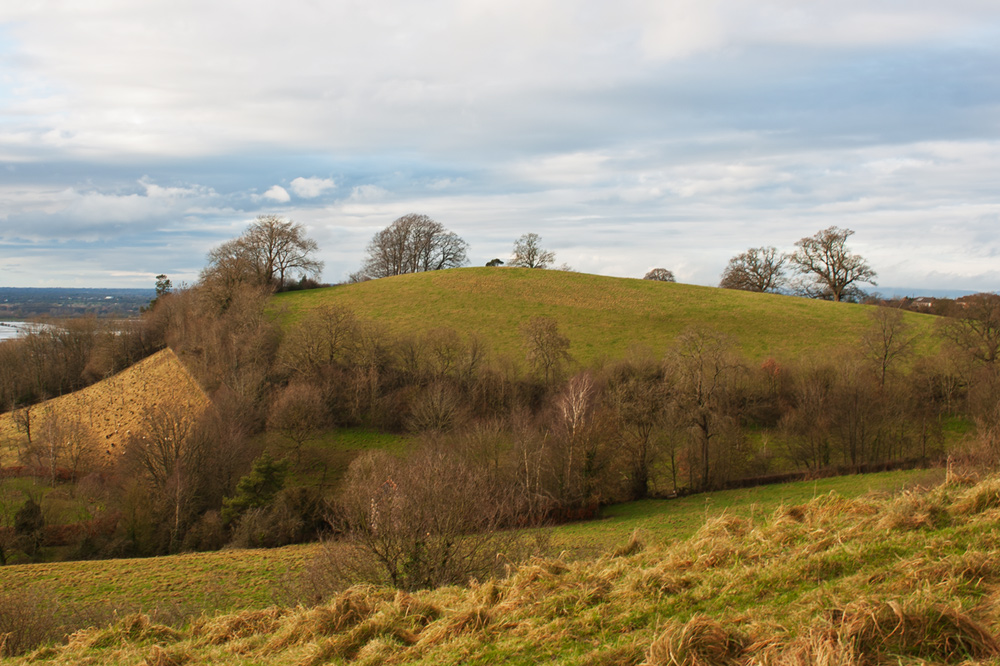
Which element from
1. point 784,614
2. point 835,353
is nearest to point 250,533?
point 784,614

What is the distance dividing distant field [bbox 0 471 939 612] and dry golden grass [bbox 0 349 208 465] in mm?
16765

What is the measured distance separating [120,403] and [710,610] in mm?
55323

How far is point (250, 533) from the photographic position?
29.2 m

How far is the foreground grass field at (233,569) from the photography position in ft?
67.6

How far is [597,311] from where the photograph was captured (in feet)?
191

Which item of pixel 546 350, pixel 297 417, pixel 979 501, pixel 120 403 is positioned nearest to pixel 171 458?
pixel 297 417

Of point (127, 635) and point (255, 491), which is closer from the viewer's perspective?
point (127, 635)

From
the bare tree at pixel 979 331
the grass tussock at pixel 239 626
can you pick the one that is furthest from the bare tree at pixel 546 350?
the grass tussock at pixel 239 626

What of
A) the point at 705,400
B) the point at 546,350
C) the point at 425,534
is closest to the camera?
the point at 425,534

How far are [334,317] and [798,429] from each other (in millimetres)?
35964

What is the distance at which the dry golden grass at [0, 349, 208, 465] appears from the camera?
44.2 metres

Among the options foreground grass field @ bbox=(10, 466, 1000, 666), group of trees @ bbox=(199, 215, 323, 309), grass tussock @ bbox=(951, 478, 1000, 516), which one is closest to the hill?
group of trees @ bbox=(199, 215, 323, 309)

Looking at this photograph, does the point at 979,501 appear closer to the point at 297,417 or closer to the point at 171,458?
the point at 297,417

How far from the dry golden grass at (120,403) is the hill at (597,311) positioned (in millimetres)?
11920
